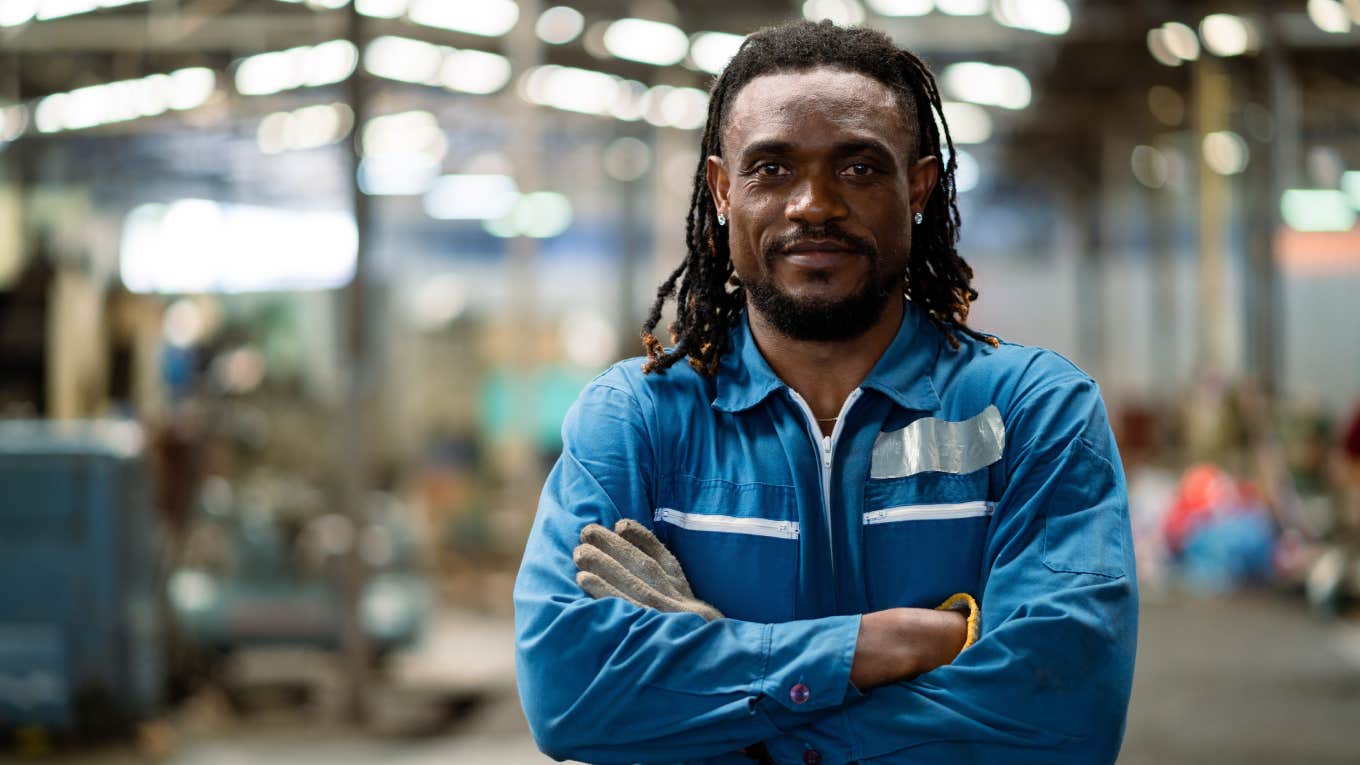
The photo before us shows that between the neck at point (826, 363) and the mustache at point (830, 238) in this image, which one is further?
the neck at point (826, 363)

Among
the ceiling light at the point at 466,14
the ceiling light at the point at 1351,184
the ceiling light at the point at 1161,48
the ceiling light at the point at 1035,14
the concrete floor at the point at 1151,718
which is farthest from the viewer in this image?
the ceiling light at the point at 1161,48

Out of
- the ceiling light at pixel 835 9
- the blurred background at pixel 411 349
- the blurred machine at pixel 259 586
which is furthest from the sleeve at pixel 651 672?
the ceiling light at pixel 835 9

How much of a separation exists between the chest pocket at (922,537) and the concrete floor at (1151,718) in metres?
4.06

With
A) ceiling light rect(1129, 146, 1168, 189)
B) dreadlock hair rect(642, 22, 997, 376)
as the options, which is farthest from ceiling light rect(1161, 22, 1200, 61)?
dreadlock hair rect(642, 22, 997, 376)

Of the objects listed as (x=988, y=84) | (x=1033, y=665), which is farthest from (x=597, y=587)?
(x=988, y=84)

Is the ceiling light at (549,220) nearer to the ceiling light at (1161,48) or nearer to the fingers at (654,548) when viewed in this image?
the ceiling light at (1161,48)

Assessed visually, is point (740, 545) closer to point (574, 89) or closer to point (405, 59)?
point (405, 59)

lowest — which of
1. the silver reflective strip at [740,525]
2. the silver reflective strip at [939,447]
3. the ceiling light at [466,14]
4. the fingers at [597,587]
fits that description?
the fingers at [597,587]

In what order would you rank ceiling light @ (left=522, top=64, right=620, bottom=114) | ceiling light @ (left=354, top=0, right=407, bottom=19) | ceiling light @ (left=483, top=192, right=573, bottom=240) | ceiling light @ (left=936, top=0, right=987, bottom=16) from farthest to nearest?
1. ceiling light @ (left=483, top=192, right=573, bottom=240)
2. ceiling light @ (left=522, top=64, right=620, bottom=114)
3. ceiling light @ (left=936, top=0, right=987, bottom=16)
4. ceiling light @ (left=354, top=0, right=407, bottom=19)

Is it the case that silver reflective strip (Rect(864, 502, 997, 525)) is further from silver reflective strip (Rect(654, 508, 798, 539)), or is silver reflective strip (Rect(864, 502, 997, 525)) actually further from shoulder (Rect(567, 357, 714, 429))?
shoulder (Rect(567, 357, 714, 429))

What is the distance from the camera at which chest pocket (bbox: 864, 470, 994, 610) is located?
1.64 meters

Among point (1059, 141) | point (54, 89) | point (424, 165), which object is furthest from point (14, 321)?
point (1059, 141)

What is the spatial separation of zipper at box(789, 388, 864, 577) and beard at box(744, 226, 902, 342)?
0.23ft

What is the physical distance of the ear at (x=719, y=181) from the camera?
5.85ft
